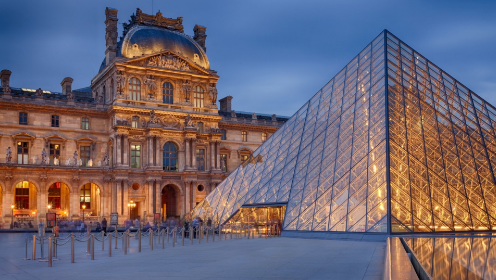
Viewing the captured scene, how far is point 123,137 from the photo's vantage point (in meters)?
46.3

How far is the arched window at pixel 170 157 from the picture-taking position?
48656 mm

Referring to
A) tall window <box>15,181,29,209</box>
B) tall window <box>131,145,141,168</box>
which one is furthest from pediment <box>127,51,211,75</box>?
tall window <box>15,181,29,209</box>

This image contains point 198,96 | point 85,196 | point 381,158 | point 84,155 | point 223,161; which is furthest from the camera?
Result: point 223,161

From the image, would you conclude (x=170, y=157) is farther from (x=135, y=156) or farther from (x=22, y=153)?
(x=22, y=153)

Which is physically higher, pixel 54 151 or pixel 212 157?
pixel 54 151

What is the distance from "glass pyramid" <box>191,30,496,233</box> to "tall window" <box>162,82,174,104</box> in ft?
61.9

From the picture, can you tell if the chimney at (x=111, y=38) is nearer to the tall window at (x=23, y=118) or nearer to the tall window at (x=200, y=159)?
the tall window at (x=23, y=118)

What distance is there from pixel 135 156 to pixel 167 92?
615cm

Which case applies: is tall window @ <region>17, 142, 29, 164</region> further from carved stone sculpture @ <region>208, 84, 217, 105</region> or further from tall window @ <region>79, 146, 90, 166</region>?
carved stone sculpture @ <region>208, 84, 217, 105</region>

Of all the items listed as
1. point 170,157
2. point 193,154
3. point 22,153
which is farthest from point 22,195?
point 193,154

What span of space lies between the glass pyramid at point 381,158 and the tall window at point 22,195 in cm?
2091

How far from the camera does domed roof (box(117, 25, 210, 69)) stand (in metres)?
48.1

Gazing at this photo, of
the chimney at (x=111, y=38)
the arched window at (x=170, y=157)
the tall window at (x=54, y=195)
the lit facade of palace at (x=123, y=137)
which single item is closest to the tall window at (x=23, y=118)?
the lit facade of palace at (x=123, y=137)

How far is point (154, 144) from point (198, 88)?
6733 mm
